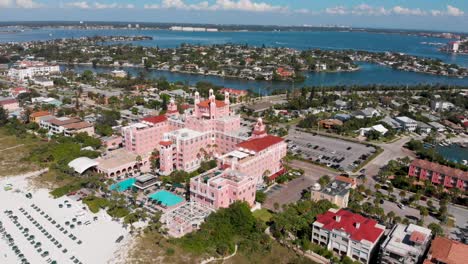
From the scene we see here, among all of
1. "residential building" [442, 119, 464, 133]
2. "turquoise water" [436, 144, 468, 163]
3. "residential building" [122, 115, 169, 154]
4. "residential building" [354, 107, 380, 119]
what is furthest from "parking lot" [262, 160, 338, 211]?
"residential building" [442, 119, 464, 133]

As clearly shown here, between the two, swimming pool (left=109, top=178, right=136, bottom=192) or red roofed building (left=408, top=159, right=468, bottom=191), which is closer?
swimming pool (left=109, top=178, right=136, bottom=192)

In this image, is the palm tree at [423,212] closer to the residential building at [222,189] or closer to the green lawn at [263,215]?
the green lawn at [263,215]

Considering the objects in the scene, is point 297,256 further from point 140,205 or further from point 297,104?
point 297,104

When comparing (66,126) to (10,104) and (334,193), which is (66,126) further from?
(334,193)

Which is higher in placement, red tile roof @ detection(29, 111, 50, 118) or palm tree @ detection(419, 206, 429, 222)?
red tile roof @ detection(29, 111, 50, 118)

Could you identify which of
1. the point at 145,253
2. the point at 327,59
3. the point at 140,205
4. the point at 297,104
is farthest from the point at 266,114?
the point at 327,59

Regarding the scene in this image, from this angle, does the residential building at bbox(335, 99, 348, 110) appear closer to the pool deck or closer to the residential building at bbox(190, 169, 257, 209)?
the residential building at bbox(190, 169, 257, 209)
